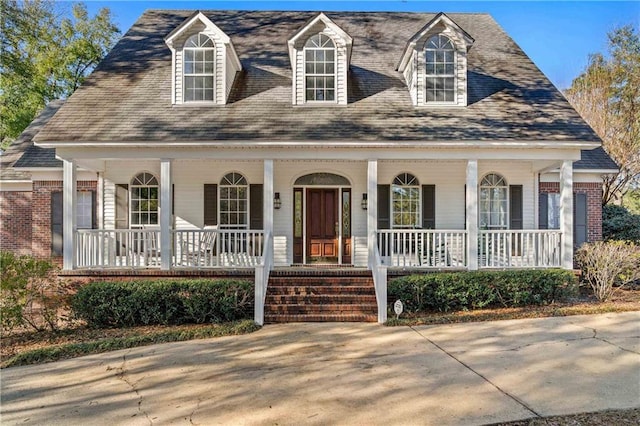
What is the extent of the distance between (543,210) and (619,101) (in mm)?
10894

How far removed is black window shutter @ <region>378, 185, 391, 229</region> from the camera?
1135 centimetres

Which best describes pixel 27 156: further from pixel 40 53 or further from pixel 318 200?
pixel 40 53

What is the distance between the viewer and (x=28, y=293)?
25.2 ft

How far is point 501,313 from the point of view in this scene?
27.8ft

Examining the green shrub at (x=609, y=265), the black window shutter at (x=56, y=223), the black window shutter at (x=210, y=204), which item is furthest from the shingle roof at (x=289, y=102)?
the black window shutter at (x=56, y=223)

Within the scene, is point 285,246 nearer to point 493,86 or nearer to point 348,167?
point 348,167

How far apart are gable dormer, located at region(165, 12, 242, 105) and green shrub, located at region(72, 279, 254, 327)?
502 centimetres

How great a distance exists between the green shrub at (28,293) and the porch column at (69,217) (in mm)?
419

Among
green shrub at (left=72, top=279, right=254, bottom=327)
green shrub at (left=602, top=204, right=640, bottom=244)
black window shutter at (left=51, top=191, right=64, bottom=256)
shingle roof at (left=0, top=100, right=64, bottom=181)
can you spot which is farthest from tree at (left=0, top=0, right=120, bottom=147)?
green shrub at (left=602, top=204, right=640, bottom=244)

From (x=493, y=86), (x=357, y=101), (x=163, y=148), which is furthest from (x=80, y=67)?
(x=493, y=86)

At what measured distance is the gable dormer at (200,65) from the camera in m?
10.7

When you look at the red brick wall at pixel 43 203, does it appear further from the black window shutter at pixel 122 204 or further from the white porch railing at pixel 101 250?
the white porch railing at pixel 101 250

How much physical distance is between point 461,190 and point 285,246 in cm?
517

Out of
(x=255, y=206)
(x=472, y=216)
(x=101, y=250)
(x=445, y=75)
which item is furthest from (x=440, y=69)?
(x=101, y=250)
